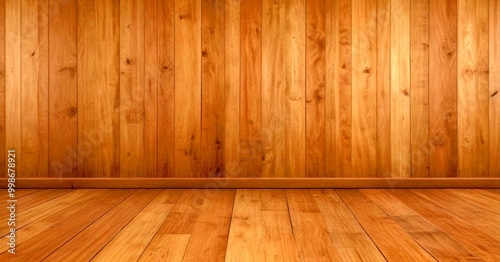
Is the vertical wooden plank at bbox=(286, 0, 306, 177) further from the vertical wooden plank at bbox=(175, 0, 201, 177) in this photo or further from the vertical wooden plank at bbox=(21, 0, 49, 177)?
the vertical wooden plank at bbox=(21, 0, 49, 177)

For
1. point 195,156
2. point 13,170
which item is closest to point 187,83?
point 195,156

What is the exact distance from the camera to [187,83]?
2.19 meters

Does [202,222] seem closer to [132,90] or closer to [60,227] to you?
[60,227]

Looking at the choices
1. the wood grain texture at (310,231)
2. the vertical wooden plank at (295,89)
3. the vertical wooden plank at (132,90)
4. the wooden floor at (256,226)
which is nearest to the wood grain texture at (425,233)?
the wooden floor at (256,226)

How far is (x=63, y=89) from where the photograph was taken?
2.20m

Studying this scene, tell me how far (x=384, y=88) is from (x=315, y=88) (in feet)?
1.25

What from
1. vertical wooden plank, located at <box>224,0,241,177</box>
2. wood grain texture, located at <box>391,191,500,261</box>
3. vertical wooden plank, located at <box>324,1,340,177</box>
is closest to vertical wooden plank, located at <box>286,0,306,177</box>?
vertical wooden plank, located at <box>324,1,340,177</box>

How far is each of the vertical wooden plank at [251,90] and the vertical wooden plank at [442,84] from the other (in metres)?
0.95

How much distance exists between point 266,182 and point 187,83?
70 cm

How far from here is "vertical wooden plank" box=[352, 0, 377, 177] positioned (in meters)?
2.19

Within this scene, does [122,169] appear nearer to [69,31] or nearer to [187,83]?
[187,83]

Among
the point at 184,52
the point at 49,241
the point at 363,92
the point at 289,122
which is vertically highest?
the point at 184,52

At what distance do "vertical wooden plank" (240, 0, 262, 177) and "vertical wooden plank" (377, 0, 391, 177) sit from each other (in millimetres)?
659

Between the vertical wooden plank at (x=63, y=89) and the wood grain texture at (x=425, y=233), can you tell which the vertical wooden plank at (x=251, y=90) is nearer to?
the wood grain texture at (x=425, y=233)
